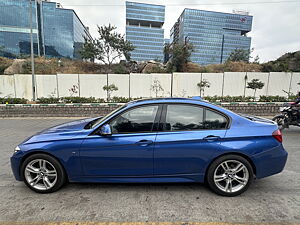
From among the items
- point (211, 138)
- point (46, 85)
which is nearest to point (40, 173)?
point (211, 138)

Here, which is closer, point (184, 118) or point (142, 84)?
point (184, 118)

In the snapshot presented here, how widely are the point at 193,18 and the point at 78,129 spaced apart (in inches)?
4303

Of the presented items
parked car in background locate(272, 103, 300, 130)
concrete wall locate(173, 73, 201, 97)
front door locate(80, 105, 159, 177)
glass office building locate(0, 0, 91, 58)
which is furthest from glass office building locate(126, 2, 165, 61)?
front door locate(80, 105, 159, 177)

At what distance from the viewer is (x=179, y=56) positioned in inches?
810

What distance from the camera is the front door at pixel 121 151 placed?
2.53 m

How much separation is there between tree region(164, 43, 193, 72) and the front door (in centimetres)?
1902

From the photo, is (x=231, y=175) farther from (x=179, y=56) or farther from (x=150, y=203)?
(x=179, y=56)

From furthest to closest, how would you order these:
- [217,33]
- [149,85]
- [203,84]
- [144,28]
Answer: [217,33], [144,28], [149,85], [203,84]

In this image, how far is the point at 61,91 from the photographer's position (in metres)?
14.4

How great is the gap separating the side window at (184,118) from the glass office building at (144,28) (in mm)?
92331

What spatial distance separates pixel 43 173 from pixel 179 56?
20268 millimetres

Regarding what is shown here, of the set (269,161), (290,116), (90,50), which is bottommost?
(269,161)

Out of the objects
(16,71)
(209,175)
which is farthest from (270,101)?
(16,71)

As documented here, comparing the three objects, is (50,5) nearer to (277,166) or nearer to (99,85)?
(99,85)
